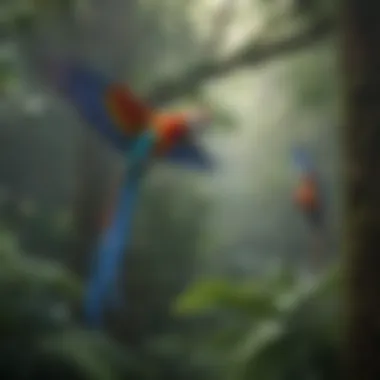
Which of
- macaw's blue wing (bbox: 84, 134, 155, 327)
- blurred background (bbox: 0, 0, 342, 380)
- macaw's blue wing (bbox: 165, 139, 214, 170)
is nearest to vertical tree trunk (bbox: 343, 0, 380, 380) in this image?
blurred background (bbox: 0, 0, 342, 380)

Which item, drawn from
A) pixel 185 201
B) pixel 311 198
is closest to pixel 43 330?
pixel 185 201

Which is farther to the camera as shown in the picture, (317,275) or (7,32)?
(7,32)

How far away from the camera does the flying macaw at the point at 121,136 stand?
1.59 meters

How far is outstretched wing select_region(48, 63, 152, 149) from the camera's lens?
1.62 metres

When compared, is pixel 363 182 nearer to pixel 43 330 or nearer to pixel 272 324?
pixel 272 324

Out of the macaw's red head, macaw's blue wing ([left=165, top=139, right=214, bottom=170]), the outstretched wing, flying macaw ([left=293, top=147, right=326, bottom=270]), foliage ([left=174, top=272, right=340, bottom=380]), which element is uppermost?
the outstretched wing

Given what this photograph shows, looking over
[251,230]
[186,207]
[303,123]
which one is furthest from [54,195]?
[303,123]

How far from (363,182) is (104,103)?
471 millimetres

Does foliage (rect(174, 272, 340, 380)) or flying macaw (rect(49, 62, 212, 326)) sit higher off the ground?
flying macaw (rect(49, 62, 212, 326))

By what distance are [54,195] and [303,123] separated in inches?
17.8

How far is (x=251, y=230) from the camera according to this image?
157 centimetres

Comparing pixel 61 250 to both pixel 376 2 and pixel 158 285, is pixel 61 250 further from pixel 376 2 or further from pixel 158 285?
pixel 376 2

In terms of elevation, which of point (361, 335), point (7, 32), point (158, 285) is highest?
point (7, 32)

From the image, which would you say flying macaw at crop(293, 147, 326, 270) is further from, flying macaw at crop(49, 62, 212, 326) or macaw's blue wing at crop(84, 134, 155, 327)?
macaw's blue wing at crop(84, 134, 155, 327)
